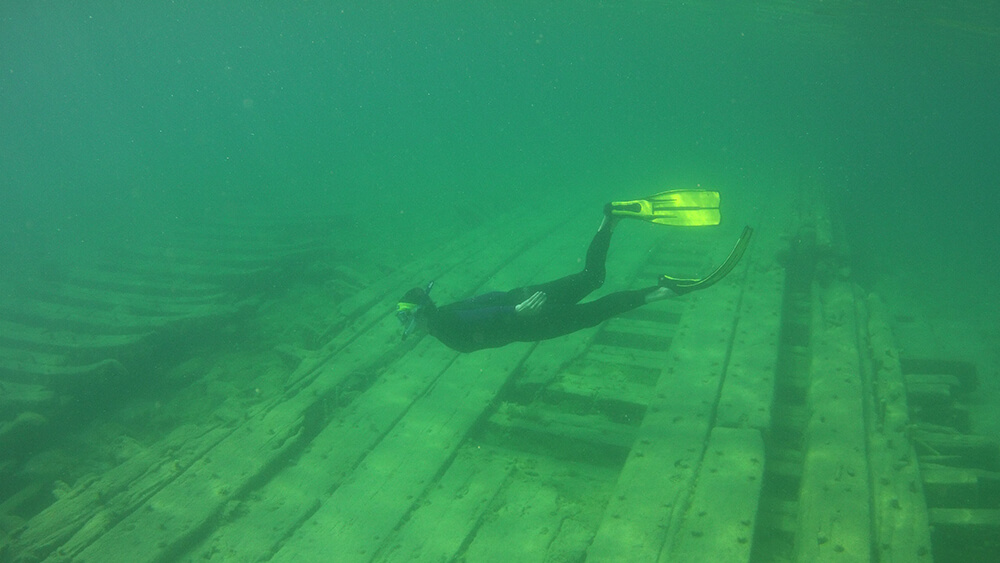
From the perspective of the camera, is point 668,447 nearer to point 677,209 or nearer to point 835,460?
point 835,460

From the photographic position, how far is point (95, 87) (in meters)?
160

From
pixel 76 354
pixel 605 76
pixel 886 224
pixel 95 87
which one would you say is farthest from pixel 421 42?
pixel 95 87

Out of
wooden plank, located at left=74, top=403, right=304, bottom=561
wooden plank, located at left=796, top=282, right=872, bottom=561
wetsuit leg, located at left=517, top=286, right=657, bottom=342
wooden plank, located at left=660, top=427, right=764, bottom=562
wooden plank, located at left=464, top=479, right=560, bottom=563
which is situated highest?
wetsuit leg, located at left=517, top=286, right=657, bottom=342

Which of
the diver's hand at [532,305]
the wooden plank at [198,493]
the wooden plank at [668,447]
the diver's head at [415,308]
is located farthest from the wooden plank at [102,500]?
the wooden plank at [668,447]

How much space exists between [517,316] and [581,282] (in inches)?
41.3

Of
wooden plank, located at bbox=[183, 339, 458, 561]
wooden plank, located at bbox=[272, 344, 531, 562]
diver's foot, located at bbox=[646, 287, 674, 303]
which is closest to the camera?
wooden plank, located at bbox=[272, 344, 531, 562]

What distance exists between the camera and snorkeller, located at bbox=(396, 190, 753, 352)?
4562 millimetres

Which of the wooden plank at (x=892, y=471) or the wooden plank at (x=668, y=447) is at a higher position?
the wooden plank at (x=668, y=447)

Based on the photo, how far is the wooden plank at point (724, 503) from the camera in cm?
319

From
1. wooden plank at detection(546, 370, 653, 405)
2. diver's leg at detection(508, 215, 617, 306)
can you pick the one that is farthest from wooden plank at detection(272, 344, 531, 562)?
diver's leg at detection(508, 215, 617, 306)

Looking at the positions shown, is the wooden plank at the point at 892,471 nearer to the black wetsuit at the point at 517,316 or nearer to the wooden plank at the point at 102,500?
the black wetsuit at the point at 517,316

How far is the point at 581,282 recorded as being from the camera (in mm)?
5227

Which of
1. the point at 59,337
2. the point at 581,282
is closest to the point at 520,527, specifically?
the point at 581,282

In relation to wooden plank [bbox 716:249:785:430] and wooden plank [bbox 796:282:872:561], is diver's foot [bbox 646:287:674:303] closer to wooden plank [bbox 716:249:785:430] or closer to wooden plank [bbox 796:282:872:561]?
wooden plank [bbox 716:249:785:430]
